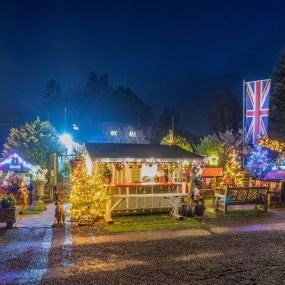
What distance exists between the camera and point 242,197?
14.4m

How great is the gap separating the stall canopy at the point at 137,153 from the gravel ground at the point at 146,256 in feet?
11.4

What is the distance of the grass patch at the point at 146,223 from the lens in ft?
37.1

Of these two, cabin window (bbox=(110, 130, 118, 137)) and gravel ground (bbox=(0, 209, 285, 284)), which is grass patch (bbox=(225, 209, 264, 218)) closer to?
gravel ground (bbox=(0, 209, 285, 284))

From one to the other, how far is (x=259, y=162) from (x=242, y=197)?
735 centimetres

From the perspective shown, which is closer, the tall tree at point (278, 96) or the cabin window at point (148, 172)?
the cabin window at point (148, 172)

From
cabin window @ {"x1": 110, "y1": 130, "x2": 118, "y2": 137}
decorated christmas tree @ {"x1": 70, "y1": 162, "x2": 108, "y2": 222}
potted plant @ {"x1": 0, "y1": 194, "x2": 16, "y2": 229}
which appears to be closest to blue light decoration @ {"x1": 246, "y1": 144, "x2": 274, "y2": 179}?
decorated christmas tree @ {"x1": 70, "y1": 162, "x2": 108, "y2": 222}

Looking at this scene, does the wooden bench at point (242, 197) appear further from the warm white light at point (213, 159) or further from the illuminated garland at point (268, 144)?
the warm white light at point (213, 159)

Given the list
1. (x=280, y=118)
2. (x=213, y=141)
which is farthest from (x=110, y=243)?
(x=280, y=118)

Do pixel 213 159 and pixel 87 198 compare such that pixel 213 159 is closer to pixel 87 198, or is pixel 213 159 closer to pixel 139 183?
pixel 139 183

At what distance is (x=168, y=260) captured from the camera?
7.89 m

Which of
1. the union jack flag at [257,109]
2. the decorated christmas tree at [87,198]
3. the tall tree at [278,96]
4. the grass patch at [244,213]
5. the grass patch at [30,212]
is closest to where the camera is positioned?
the decorated christmas tree at [87,198]

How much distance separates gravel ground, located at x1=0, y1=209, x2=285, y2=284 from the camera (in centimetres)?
677

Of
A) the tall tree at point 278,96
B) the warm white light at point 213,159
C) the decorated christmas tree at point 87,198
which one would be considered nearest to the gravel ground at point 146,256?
A: the decorated christmas tree at point 87,198

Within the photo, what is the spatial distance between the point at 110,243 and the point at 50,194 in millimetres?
9517
